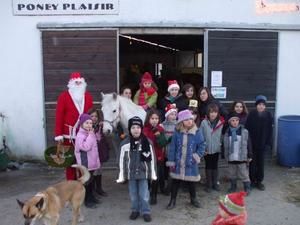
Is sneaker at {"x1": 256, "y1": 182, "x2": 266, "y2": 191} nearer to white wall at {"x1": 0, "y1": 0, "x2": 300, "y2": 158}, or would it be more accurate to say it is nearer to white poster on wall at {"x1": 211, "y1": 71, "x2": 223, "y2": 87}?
white poster on wall at {"x1": 211, "y1": 71, "x2": 223, "y2": 87}

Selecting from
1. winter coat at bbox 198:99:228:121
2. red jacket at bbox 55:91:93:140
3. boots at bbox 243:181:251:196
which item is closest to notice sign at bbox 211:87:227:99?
winter coat at bbox 198:99:228:121

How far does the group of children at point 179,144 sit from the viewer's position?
5293mm

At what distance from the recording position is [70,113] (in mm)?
5938

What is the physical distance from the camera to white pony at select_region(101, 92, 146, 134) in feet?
18.6

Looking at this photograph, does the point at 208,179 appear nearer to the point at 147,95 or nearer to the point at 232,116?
the point at 232,116

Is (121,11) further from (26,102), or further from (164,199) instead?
(164,199)

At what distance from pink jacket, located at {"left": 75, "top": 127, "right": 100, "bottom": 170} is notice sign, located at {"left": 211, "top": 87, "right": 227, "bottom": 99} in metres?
3.04

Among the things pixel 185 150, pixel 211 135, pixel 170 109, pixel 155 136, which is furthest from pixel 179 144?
pixel 211 135

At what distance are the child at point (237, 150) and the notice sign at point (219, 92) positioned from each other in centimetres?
165

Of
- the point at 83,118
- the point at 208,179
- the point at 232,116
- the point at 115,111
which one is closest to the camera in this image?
the point at 83,118

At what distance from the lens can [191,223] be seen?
5289mm

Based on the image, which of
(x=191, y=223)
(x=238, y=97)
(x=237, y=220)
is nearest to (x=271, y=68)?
(x=238, y=97)

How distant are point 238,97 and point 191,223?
3420 millimetres

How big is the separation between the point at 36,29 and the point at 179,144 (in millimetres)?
3723
